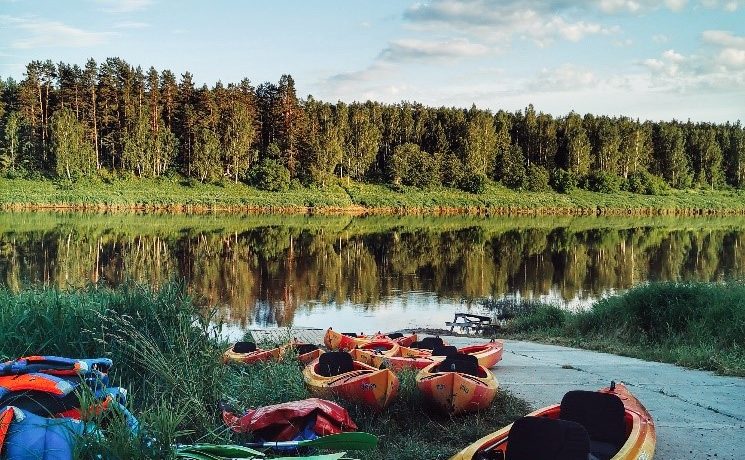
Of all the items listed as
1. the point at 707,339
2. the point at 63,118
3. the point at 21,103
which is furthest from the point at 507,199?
the point at 707,339

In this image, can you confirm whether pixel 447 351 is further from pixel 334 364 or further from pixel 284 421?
pixel 284 421

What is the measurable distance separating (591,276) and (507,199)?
48543mm

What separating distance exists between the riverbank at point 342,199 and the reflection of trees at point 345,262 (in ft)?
60.5

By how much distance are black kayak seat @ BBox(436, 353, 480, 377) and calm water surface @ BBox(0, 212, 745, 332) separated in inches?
251

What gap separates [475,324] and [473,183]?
61.3 metres

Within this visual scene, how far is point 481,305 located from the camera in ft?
76.1

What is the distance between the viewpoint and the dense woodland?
A: 222 feet

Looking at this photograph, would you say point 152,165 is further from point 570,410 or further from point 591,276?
point 570,410

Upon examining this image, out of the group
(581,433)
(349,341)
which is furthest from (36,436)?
(349,341)

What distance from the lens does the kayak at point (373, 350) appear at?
36.9ft

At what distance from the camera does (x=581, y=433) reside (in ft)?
18.2

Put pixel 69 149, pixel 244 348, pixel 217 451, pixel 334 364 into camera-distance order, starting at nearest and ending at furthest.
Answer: pixel 217 451 < pixel 334 364 < pixel 244 348 < pixel 69 149

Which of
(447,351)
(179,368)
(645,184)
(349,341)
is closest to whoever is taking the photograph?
(179,368)

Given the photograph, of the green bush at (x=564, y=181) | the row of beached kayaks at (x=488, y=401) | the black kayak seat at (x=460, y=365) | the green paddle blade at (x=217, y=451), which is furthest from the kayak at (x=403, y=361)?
the green bush at (x=564, y=181)
